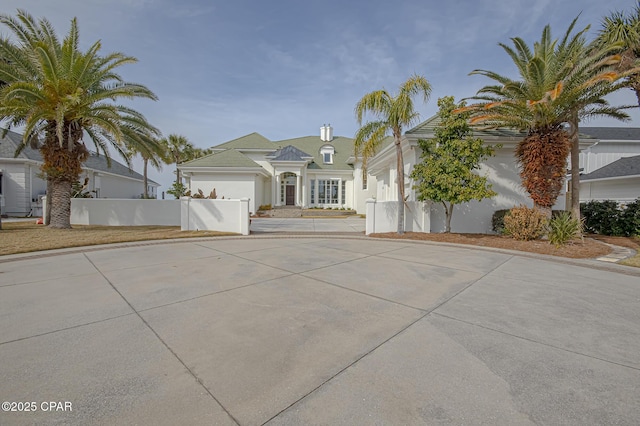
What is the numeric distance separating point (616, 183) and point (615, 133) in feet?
52.2

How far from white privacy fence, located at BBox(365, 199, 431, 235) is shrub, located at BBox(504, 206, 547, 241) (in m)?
3.56

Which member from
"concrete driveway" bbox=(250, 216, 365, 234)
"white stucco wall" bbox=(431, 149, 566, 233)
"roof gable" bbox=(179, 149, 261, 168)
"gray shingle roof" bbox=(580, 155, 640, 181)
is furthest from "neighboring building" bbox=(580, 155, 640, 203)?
"roof gable" bbox=(179, 149, 261, 168)

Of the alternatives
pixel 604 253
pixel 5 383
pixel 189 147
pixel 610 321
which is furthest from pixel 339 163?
pixel 5 383

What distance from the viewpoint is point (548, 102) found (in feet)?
31.8

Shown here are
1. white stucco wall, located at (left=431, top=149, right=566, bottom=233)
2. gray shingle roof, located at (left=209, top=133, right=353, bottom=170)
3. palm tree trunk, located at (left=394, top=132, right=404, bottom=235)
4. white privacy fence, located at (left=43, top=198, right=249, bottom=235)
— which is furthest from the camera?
gray shingle roof, located at (left=209, top=133, right=353, bottom=170)

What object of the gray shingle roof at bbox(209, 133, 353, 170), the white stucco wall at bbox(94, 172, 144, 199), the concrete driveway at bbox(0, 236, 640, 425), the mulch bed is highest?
the gray shingle roof at bbox(209, 133, 353, 170)

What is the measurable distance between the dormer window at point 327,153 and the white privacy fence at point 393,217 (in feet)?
54.1

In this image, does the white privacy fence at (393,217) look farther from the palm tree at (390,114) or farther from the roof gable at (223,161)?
the roof gable at (223,161)

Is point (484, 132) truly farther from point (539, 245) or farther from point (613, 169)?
point (613, 169)

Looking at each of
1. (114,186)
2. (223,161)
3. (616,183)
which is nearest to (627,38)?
(616,183)

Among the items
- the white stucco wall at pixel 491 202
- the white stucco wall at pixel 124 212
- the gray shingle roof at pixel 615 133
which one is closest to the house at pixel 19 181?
the white stucco wall at pixel 124 212

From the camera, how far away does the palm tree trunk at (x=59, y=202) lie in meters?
12.3

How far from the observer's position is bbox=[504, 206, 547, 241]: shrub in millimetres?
10258

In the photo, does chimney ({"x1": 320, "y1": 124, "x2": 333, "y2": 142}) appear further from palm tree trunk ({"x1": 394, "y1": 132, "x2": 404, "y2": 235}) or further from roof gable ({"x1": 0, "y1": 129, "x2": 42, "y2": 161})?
roof gable ({"x1": 0, "y1": 129, "x2": 42, "y2": 161})
